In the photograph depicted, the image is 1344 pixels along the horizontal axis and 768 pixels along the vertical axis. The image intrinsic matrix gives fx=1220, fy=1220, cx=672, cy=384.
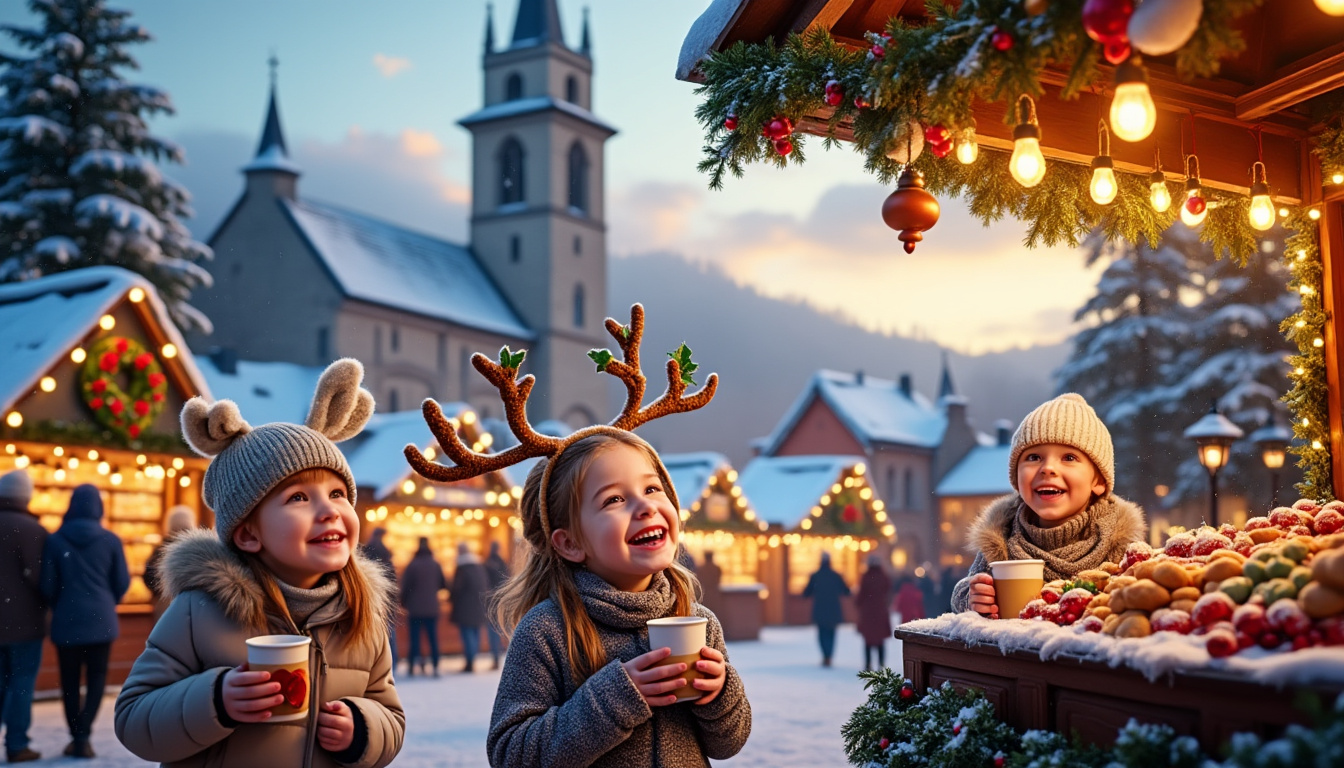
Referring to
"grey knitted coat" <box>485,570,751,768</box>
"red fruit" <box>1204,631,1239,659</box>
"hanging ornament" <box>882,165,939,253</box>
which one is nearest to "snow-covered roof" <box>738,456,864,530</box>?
"hanging ornament" <box>882,165,939,253</box>

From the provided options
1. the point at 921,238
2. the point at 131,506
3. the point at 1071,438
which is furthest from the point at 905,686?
the point at 131,506

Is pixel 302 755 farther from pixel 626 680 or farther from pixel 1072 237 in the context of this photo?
pixel 1072 237

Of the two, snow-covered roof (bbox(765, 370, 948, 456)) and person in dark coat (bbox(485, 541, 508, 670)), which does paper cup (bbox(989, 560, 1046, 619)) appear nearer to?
person in dark coat (bbox(485, 541, 508, 670))

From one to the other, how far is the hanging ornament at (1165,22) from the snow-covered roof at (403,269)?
132 feet

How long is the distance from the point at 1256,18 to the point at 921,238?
1994 mm

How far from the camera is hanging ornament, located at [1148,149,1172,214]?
4809 mm

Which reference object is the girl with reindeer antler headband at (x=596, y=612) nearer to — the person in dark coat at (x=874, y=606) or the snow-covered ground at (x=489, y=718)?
the snow-covered ground at (x=489, y=718)

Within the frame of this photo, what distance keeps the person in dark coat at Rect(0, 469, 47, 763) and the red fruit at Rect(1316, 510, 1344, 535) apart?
873 cm

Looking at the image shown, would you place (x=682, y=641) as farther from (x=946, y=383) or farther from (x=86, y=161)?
(x=946, y=383)

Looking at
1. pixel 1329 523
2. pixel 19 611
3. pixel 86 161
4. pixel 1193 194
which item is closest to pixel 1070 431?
pixel 1329 523

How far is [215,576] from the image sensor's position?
3.50 m

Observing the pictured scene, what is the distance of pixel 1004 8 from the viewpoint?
3162mm

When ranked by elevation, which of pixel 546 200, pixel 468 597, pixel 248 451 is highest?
pixel 546 200

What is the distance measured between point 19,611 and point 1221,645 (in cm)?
905
